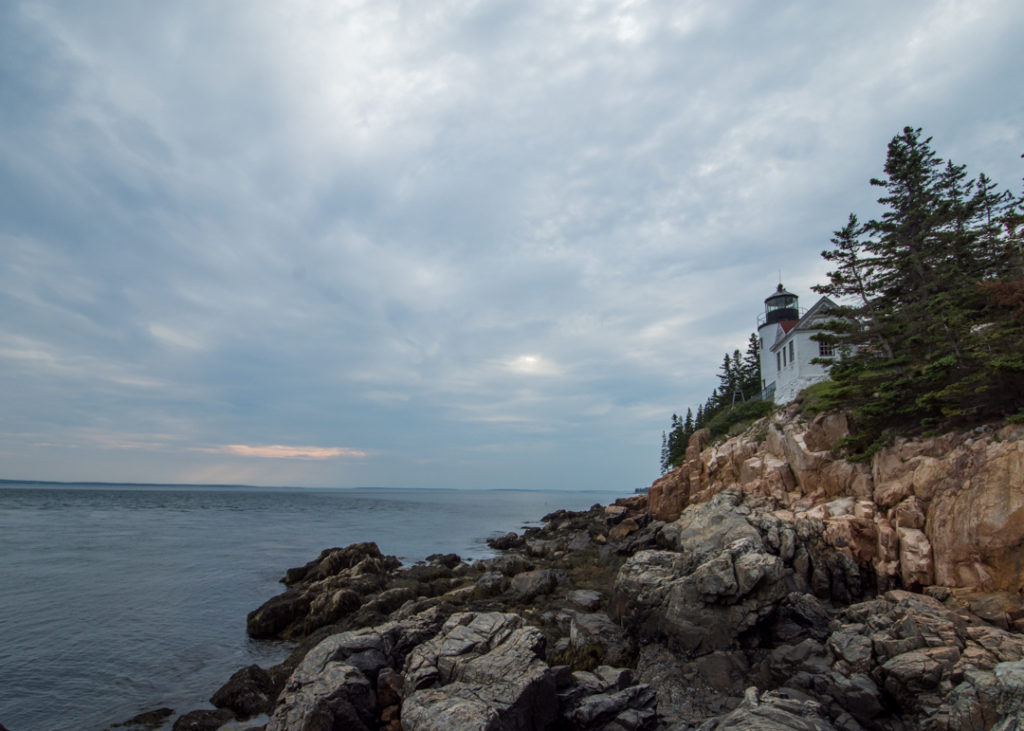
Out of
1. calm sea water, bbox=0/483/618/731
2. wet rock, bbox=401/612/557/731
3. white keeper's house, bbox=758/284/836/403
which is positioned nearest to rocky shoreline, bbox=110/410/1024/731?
wet rock, bbox=401/612/557/731

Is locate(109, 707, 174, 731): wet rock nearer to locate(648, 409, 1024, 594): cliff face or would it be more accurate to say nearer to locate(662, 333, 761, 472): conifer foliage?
locate(648, 409, 1024, 594): cliff face

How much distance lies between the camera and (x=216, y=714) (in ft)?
37.9

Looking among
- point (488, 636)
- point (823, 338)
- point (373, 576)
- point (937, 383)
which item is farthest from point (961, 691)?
point (373, 576)

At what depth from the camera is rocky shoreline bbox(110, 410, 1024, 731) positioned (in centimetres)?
978

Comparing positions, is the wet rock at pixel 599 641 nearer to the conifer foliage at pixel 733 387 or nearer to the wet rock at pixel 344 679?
the wet rock at pixel 344 679

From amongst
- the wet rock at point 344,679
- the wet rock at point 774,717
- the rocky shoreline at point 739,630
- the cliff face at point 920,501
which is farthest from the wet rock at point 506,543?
the wet rock at point 774,717

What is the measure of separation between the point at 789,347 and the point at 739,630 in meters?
27.4

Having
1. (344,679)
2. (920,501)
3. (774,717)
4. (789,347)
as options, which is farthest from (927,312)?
(344,679)

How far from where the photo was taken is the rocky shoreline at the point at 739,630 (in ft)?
32.1

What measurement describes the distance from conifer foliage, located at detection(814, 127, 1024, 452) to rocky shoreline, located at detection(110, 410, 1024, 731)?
5.31ft

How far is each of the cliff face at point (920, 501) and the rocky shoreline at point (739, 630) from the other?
56mm

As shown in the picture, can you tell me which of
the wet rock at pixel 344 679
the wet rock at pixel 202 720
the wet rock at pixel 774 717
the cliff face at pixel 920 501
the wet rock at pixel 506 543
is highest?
the cliff face at pixel 920 501

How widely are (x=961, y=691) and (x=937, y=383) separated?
12.2 m

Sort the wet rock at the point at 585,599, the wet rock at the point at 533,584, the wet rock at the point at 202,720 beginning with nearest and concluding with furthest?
the wet rock at the point at 202,720 → the wet rock at the point at 585,599 → the wet rock at the point at 533,584
